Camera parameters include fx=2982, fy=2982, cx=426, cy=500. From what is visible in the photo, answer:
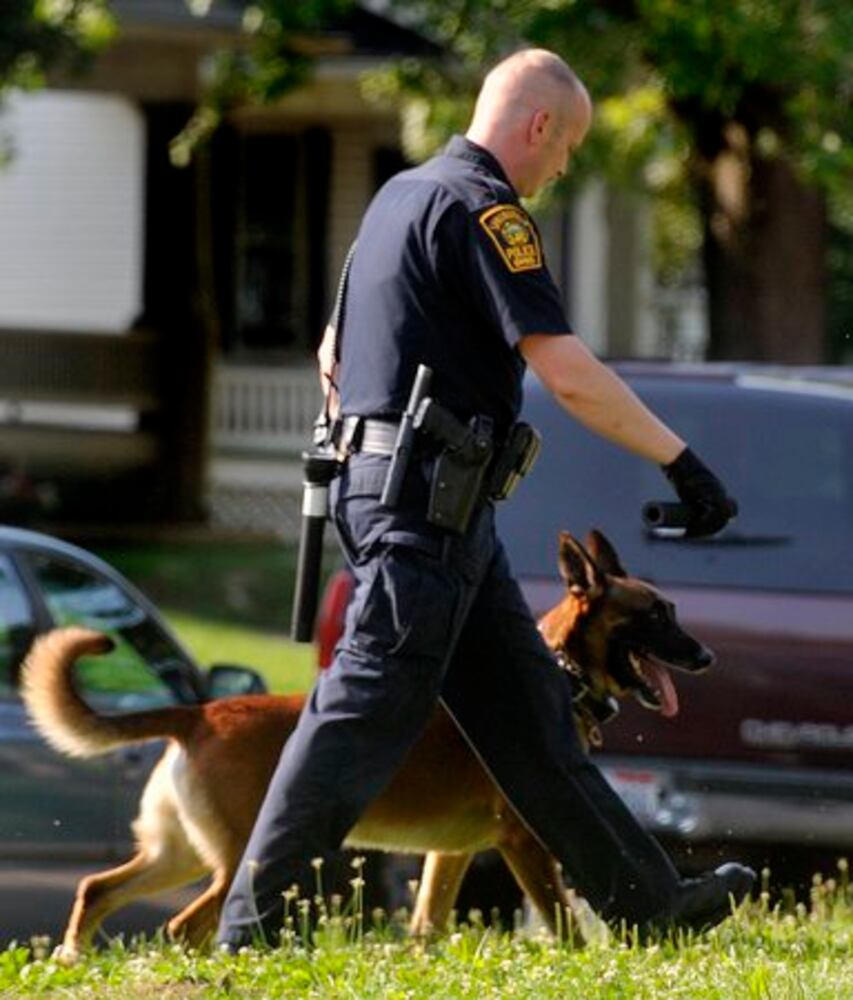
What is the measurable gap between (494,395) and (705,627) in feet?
7.83

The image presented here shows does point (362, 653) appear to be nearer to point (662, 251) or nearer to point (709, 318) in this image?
point (709, 318)

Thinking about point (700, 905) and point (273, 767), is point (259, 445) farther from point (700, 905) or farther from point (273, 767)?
point (700, 905)

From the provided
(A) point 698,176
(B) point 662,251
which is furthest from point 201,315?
(B) point 662,251

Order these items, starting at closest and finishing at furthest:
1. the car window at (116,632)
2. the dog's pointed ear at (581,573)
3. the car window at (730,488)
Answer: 1. the dog's pointed ear at (581,573)
2. the car window at (730,488)
3. the car window at (116,632)

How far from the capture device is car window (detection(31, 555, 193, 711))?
28.9 feet

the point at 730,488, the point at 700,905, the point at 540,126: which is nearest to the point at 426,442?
the point at 540,126

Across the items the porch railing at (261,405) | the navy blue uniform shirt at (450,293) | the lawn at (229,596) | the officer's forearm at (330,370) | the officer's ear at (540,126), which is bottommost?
the lawn at (229,596)

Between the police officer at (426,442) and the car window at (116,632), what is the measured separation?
2722mm

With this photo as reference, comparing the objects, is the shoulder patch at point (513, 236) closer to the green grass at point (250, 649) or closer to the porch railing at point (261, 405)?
the green grass at point (250, 649)

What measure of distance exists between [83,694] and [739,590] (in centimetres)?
188

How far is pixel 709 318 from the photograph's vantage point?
18625 millimetres

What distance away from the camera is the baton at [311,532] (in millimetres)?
6152

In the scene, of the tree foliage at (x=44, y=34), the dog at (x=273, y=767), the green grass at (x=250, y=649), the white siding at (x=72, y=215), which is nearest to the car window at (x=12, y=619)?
the dog at (x=273, y=767)

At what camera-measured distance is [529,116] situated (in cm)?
617
